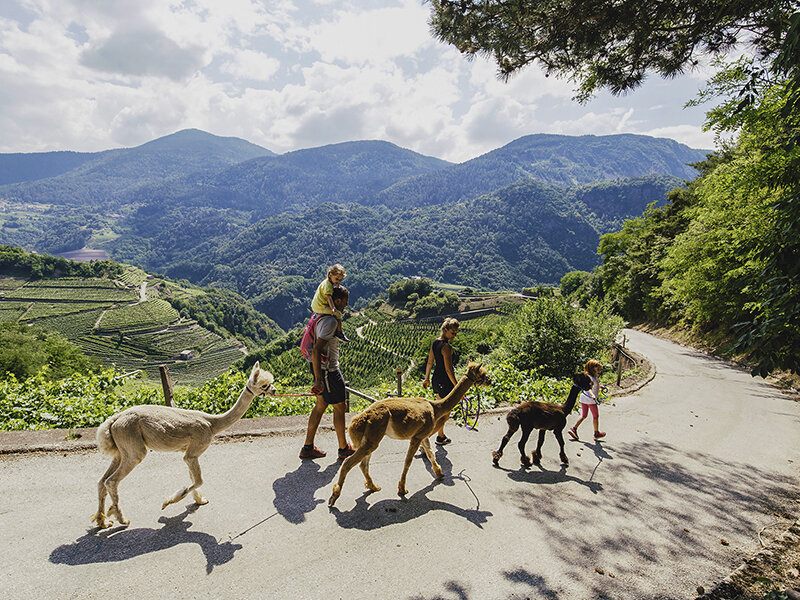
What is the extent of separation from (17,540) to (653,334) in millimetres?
28797

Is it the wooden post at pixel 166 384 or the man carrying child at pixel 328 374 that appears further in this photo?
the wooden post at pixel 166 384

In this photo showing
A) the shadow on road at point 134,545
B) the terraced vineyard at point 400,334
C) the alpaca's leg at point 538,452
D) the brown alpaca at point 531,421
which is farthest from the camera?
the terraced vineyard at point 400,334

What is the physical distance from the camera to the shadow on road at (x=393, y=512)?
12.3ft

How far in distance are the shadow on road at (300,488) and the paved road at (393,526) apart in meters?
0.02

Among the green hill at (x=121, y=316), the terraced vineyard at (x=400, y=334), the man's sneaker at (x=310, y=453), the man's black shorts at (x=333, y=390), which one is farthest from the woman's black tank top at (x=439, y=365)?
the green hill at (x=121, y=316)

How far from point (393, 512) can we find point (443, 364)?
211cm

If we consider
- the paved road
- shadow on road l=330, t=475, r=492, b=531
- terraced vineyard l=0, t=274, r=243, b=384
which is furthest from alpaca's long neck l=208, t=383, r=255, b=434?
terraced vineyard l=0, t=274, r=243, b=384

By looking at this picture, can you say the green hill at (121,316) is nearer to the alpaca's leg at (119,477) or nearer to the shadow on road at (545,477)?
the alpaca's leg at (119,477)

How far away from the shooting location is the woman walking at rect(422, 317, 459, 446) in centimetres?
535

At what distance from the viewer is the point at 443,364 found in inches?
215

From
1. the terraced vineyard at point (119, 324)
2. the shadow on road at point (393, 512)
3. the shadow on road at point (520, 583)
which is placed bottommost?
the terraced vineyard at point (119, 324)

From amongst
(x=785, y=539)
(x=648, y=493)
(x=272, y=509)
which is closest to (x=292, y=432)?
(x=272, y=509)

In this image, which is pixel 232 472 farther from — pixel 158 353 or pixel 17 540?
pixel 158 353

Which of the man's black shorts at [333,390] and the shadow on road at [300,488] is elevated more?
the man's black shorts at [333,390]
